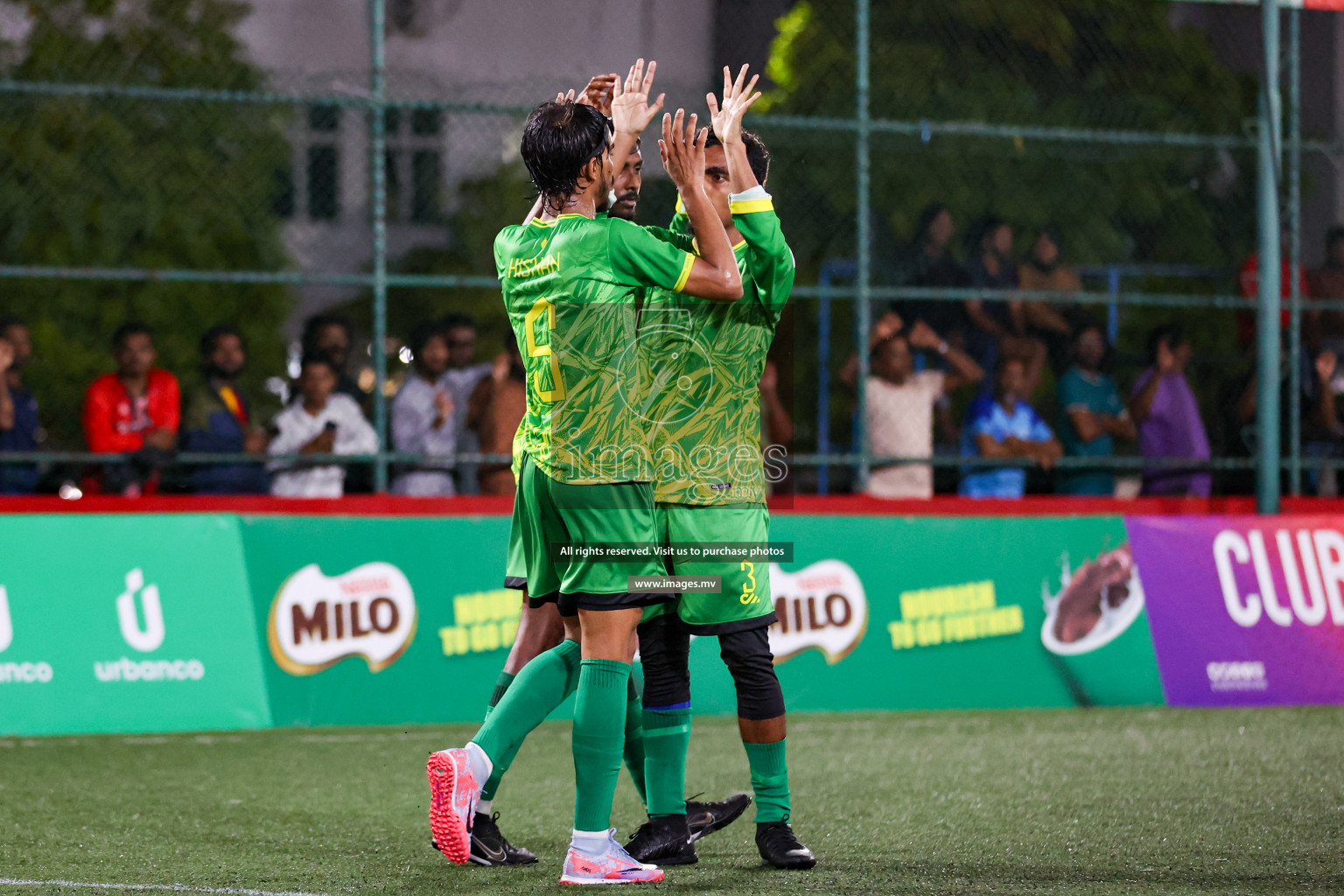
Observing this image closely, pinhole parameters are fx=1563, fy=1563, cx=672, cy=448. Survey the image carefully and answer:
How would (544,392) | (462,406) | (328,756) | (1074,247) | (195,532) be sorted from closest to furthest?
(544,392), (328,756), (195,532), (462,406), (1074,247)

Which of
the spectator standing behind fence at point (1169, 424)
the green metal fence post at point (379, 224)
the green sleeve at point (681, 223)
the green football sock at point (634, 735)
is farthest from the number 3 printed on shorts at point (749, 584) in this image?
the spectator standing behind fence at point (1169, 424)

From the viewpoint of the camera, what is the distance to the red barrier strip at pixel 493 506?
327 inches

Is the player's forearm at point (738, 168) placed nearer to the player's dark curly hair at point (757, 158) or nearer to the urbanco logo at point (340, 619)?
the player's dark curly hair at point (757, 158)

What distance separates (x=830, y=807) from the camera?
565cm

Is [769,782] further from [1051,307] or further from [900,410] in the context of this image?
[1051,307]

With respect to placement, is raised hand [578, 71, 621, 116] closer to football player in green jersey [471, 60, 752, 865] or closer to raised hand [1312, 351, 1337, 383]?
football player in green jersey [471, 60, 752, 865]

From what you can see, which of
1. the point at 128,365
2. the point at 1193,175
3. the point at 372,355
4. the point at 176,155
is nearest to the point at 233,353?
the point at 128,365

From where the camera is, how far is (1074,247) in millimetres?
11164

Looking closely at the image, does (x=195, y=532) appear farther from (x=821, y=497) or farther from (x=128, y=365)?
(x=821, y=497)

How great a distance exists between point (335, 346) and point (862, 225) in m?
3.25

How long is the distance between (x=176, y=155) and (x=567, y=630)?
9831 mm

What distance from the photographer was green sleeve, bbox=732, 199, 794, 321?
4.41m

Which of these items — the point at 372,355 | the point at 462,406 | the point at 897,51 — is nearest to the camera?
the point at 372,355

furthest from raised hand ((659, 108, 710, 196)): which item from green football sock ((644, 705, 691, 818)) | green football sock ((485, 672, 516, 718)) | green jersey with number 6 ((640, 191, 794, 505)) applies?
green football sock ((485, 672, 516, 718))
